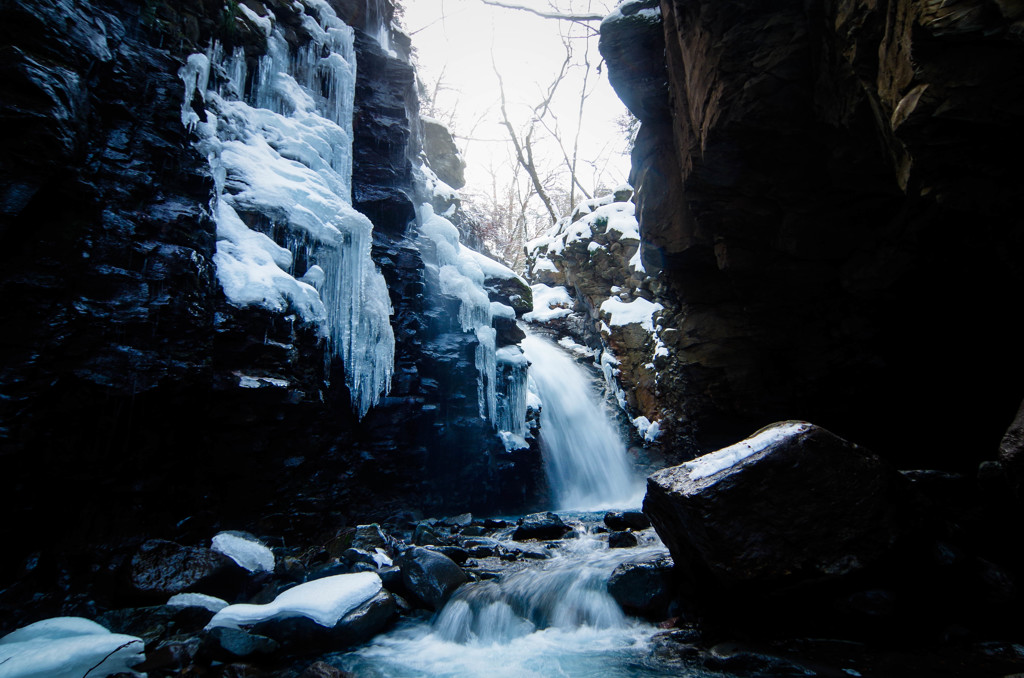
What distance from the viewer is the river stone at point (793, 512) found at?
2961 mm

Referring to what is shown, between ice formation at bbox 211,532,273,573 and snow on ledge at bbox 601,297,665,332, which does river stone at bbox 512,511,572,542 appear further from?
snow on ledge at bbox 601,297,665,332

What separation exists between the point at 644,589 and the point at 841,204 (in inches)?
171

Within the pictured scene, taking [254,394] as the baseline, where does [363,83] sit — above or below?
above

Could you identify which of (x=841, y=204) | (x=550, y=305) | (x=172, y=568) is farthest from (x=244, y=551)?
(x=550, y=305)

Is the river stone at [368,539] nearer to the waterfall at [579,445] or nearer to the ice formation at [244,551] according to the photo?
the ice formation at [244,551]

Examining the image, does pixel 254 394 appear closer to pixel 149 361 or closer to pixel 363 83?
pixel 149 361

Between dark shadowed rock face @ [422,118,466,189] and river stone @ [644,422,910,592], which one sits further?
dark shadowed rock face @ [422,118,466,189]

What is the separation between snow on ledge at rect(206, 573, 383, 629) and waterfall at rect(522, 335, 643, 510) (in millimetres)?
7942

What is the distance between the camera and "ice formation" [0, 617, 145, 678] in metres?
2.58

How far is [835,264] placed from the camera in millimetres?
5652

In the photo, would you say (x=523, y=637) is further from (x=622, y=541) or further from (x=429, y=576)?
(x=622, y=541)

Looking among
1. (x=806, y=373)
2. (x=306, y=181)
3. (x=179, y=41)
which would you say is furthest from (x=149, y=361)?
(x=806, y=373)

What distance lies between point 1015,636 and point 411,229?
10.1 meters

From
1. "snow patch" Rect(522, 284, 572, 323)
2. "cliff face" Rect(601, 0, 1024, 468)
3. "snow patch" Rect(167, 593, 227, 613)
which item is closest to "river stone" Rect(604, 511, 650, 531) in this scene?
"cliff face" Rect(601, 0, 1024, 468)
